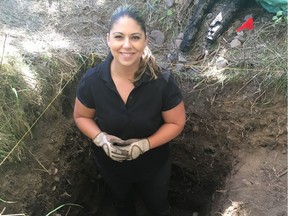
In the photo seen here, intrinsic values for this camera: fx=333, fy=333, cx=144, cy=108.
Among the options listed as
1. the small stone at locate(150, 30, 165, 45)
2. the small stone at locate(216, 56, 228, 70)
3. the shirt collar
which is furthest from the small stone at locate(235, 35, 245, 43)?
the shirt collar

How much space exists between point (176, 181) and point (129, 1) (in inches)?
72.0

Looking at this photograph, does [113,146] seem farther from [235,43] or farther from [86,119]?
[235,43]

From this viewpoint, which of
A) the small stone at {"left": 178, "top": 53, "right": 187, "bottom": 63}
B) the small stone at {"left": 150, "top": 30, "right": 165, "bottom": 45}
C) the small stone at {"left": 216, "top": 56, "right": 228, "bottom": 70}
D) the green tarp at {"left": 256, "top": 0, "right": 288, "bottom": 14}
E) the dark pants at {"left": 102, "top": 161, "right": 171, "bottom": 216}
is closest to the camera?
the dark pants at {"left": 102, "top": 161, "right": 171, "bottom": 216}

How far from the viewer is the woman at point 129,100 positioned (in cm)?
167

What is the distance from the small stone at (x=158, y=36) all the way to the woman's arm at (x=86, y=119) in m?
1.36

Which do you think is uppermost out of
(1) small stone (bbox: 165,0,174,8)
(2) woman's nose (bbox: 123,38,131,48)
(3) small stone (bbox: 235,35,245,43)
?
(1) small stone (bbox: 165,0,174,8)

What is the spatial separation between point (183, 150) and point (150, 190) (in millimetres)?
801

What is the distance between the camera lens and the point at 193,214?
3.29 m

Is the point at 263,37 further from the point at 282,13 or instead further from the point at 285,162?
the point at 285,162

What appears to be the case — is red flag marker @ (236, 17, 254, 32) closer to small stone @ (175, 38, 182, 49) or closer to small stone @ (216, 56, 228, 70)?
small stone @ (216, 56, 228, 70)

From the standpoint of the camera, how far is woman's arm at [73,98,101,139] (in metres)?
Answer: 1.93

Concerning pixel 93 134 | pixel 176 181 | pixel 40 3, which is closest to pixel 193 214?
pixel 176 181

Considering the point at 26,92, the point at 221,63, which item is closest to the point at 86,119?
the point at 26,92

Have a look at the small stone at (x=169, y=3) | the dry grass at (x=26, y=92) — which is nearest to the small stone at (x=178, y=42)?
the small stone at (x=169, y=3)
